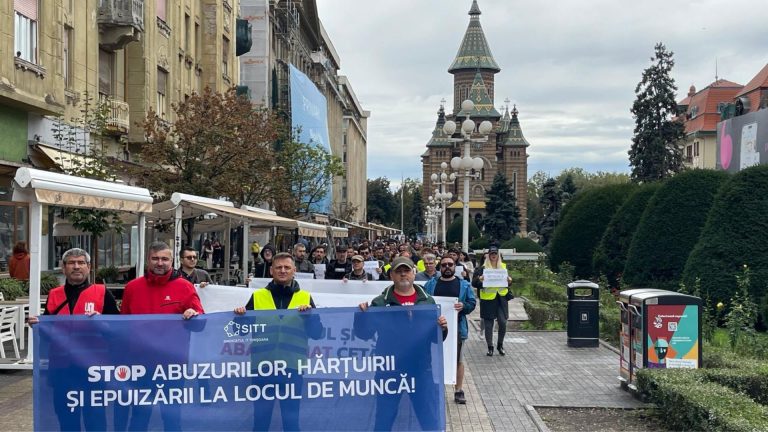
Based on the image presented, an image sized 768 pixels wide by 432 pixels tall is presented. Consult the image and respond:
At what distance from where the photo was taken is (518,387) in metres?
11.6

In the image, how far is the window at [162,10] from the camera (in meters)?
30.5

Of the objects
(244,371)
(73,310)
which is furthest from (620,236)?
(73,310)

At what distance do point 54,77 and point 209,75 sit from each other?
16.9 meters

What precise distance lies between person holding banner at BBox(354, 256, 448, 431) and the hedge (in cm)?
1695

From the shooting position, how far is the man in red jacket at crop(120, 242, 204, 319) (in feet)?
23.1

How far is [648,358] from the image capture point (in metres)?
10.5

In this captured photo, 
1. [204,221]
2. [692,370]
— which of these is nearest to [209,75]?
[204,221]

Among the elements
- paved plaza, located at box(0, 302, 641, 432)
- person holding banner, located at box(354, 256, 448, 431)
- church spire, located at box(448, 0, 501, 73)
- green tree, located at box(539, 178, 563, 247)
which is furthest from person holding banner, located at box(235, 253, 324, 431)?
church spire, located at box(448, 0, 501, 73)

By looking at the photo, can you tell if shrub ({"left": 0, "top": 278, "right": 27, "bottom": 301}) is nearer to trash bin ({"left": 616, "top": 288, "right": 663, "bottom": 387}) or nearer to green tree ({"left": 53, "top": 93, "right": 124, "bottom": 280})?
green tree ({"left": 53, "top": 93, "right": 124, "bottom": 280})

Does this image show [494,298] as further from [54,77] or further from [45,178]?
[54,77]

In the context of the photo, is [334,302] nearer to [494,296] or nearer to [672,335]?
[672,335]

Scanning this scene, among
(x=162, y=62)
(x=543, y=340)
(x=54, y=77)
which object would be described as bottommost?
(x=543, y=340)

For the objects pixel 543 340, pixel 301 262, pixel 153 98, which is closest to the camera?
pixel 301 262

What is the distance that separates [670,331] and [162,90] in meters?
23.4
